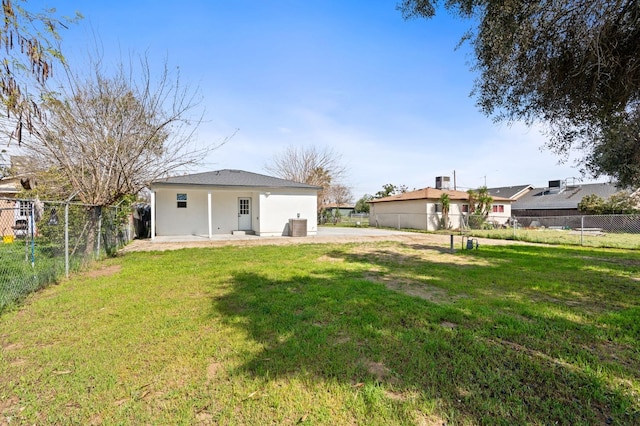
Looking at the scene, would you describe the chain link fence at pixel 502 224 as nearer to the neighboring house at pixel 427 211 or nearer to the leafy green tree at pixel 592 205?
the neighboring house at pixel 427 211

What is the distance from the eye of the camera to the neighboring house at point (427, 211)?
2378 cm

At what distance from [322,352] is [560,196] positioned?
1530 inches

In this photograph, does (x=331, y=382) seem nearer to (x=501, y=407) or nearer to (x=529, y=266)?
(x=501, y=407)

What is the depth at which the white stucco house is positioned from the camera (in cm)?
1550

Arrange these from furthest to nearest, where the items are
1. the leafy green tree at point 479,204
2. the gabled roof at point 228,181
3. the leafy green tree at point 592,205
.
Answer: the leafy green tree at point 592,205 < the leafy green tree at point 479,204 < the gabled roof at point 228,181

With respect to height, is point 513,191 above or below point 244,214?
above

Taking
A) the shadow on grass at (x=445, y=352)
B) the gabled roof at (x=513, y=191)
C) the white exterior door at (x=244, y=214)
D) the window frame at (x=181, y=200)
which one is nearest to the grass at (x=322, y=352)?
the shadow on grass at (x=445, y=352)

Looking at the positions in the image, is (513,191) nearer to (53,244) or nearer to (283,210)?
(283,210)


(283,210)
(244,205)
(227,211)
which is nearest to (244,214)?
(244,205)

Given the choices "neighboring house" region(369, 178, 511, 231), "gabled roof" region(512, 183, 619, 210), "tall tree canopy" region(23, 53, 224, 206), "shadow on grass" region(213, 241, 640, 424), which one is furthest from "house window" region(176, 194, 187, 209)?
"gabled roof" region(512, 183, 619, 210)

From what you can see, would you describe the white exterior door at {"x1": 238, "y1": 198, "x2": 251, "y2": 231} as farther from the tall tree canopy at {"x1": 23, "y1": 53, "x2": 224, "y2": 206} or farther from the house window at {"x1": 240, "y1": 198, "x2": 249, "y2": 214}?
the tall tree canopy at {"x1": 23, "y1": 53, "x2": 224, "y2": 206}

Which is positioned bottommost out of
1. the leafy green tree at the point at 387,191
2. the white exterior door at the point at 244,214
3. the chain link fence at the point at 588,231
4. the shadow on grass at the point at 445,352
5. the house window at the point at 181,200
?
the shadow on grass at the point at 445,352

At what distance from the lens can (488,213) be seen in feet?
80.4

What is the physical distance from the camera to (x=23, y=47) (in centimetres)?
280
